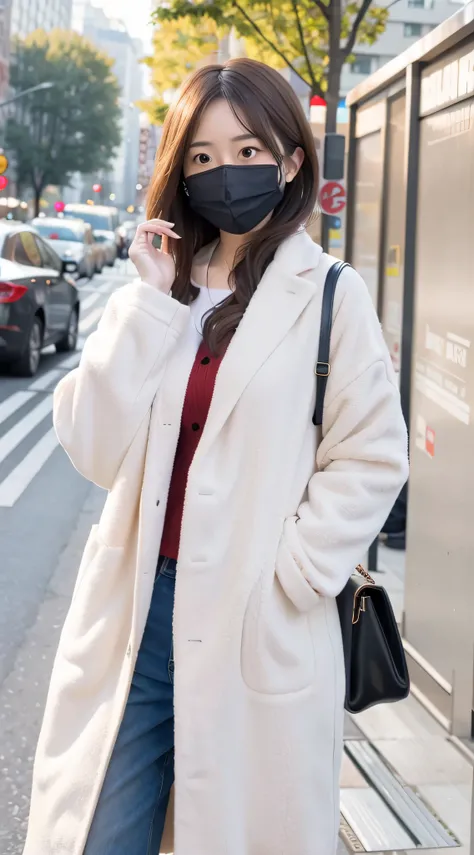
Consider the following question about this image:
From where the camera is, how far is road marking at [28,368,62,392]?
1287 cm

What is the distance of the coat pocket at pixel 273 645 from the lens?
204cm

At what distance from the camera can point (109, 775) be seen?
2090 mm

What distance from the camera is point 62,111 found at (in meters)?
70.1

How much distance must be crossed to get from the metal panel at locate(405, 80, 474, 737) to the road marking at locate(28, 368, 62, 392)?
827 cm

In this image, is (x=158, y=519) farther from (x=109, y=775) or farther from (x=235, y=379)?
(x=109, y=775)

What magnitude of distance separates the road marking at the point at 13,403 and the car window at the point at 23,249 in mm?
2009

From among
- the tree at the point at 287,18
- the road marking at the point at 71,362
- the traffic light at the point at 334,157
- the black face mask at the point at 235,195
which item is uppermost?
the tree at the point at 287,18

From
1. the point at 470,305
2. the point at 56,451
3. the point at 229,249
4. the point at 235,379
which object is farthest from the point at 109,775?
the point at 56,451

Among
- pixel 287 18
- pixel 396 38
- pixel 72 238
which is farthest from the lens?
pixel 396 38

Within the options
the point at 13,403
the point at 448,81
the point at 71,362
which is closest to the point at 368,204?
the point at 448,81

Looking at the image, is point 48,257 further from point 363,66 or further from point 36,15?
point 36,15

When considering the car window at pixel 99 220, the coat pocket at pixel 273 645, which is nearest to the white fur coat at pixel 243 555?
the coat pocket at pixel 273 645

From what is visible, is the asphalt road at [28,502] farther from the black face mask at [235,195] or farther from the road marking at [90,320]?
the road marking at [90,320]

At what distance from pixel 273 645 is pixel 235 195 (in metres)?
0.80
